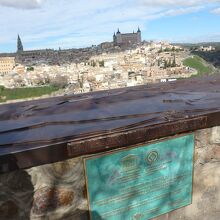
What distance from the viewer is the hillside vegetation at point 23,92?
4884 cm

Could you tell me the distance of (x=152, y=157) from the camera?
165 centimetres

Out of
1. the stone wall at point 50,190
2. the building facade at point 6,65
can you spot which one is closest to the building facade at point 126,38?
the building facade at point 6,65

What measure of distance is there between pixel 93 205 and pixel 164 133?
547mm

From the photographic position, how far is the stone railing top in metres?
1.35

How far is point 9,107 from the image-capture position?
7.30 ft

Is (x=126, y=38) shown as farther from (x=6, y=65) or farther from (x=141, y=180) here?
(x=141, y=180)

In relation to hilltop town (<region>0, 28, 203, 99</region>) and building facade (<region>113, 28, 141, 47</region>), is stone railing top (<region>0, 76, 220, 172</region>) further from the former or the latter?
building facade (<region>113, 28, 141, 47</region>)

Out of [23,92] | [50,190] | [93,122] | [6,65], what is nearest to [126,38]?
[6,65]

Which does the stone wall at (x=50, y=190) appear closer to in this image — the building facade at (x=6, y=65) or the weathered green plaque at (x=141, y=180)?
the weathered green plaque at (x=141, y=180)

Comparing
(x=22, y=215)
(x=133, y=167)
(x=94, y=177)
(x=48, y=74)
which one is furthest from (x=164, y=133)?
(x=48, y=74)

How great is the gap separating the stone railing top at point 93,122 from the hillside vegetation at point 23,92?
47419mm

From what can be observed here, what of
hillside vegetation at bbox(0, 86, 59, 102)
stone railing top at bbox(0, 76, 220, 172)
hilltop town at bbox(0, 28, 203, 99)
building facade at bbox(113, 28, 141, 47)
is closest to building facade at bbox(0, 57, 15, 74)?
hilltop town at bbox(0, 28, 203, 99)

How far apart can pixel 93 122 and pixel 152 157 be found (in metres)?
0.39

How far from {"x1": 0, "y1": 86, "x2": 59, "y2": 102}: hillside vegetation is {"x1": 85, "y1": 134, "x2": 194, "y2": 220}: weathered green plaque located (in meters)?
47.9
